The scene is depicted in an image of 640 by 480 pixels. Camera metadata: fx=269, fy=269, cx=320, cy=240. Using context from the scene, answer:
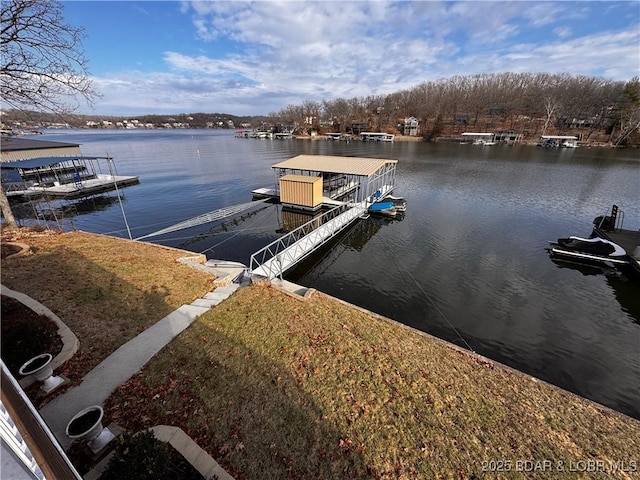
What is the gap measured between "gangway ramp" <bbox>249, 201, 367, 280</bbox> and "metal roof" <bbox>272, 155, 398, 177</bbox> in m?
3.74

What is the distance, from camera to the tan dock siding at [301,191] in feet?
87.9

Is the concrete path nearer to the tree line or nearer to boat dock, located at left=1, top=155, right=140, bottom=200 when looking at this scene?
boat dock, located at left=1, top=155, right=140, bottom=200

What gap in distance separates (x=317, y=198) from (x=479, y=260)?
50.8 feet

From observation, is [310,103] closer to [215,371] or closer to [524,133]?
[524,133]

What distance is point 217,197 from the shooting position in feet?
108

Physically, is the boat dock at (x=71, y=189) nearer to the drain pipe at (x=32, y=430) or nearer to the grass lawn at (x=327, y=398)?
the grass lawn at (x=327, y=398)

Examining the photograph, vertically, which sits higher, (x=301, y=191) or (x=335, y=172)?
(x=335, y=172)

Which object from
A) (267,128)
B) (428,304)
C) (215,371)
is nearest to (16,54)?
(215,371)

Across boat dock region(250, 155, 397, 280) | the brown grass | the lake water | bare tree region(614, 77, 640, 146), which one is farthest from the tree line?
the brown grass

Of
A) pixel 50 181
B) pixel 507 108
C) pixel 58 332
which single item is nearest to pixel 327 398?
pixel 58 332

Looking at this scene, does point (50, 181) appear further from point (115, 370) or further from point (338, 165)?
point (115, 370)

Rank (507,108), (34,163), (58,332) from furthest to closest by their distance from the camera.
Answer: (507,108)
(34,163)
(58,332)

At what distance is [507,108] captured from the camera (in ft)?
359

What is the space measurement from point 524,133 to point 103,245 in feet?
426
